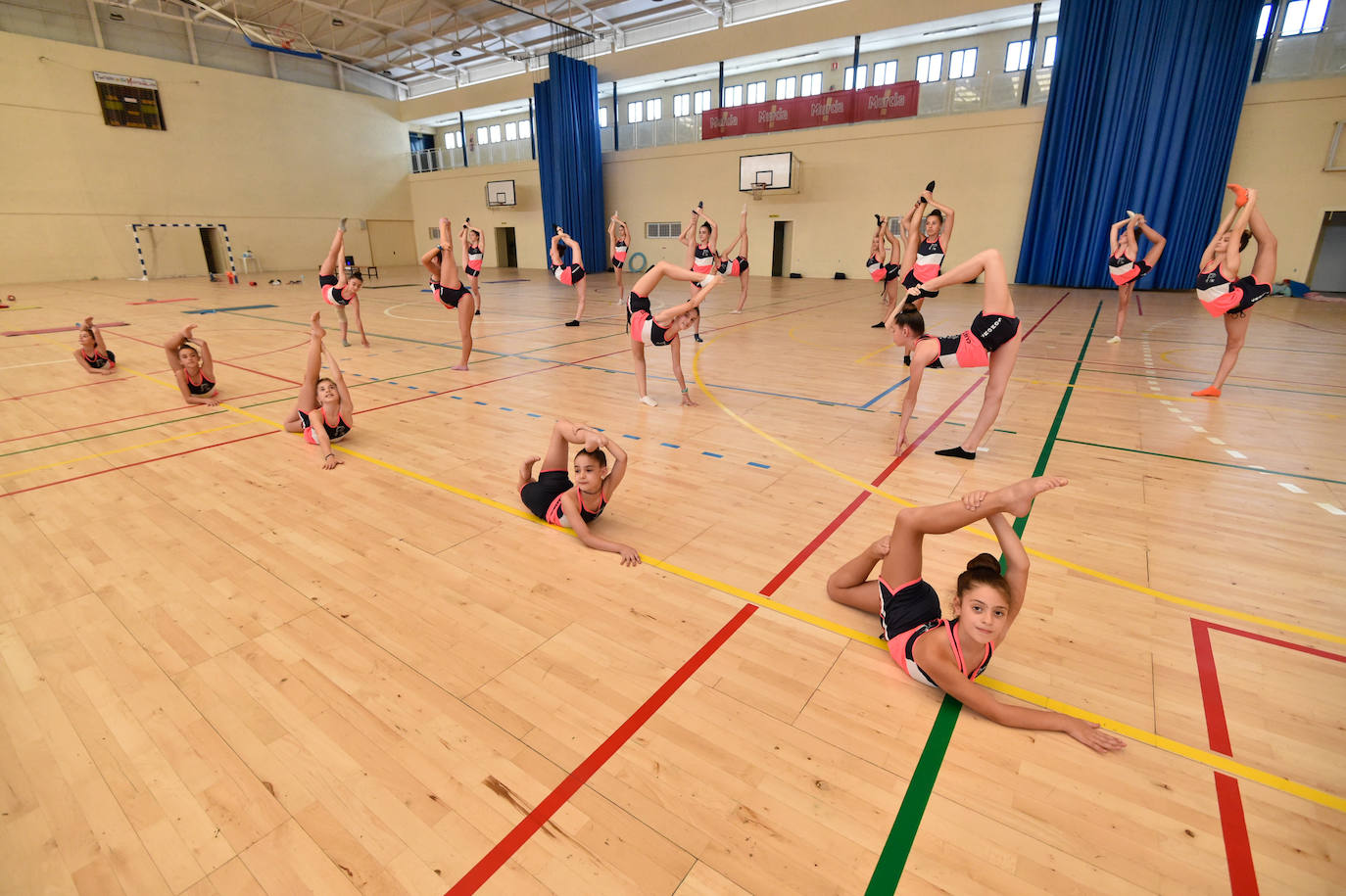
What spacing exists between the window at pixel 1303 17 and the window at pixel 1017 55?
20.7 feet

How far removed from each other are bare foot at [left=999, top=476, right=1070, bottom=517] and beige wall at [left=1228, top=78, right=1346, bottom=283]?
840 inches

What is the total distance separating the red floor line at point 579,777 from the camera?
1.86 m

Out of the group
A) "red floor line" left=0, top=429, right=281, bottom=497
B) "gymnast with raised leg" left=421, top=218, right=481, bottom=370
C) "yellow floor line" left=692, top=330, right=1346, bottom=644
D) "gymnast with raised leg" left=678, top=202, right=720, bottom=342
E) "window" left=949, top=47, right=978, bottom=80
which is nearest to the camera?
"yellow floor line" left=692, top=330, right=1346, bottom=644

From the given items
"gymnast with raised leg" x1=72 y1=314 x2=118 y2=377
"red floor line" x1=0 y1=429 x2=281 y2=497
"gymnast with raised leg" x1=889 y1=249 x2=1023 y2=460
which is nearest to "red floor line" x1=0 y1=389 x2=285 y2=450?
"red floor line" x1=0 y1=429 x2=281 y2=497

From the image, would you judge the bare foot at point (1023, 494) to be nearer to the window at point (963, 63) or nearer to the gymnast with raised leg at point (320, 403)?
the gymnast with raised leg at point (320, 403)

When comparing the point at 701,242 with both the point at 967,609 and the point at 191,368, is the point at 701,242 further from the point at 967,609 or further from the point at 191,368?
the point at 967,609

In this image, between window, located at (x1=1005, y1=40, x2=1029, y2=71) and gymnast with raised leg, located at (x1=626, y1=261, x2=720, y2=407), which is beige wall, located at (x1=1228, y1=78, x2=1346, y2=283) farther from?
gymnast with raised leg, located at (x1=626, y1=261, x2=720, y2=407)

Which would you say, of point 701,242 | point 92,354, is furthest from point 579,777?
point 701,242

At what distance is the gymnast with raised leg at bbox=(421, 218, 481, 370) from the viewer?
303 inches

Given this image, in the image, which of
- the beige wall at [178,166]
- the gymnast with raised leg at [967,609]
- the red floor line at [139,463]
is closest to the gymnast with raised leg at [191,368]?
the red floor line at [139,463]

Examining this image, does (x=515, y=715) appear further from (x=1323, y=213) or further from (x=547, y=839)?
(x=1323, y=213)

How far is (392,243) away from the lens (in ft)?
109

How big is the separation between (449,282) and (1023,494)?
24.0ft

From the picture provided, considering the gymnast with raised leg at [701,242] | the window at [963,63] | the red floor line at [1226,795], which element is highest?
the window at [963,63]
